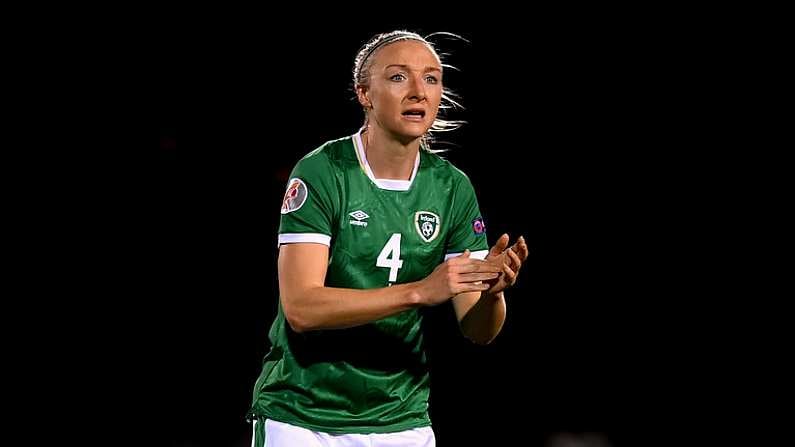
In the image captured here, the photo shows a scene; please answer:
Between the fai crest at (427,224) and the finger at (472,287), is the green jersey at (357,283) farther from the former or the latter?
the finger at (472,287)

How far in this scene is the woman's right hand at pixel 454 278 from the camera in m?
2.38

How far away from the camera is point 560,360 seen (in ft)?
16.7

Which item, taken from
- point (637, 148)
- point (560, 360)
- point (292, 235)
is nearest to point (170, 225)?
point (560, 360)

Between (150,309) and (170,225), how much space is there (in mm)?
397

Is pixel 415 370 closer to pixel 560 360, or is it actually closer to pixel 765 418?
pixel 560 360

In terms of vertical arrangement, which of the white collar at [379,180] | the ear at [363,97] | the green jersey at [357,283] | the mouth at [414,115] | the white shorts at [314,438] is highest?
the ear at [363,97]

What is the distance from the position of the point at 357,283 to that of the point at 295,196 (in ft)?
0.85

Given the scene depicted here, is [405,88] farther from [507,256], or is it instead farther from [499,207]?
[499,207]

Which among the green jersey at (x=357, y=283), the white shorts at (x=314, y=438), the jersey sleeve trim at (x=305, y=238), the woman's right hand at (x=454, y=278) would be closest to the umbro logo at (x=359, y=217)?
the green jersey at (x=357, y=283)

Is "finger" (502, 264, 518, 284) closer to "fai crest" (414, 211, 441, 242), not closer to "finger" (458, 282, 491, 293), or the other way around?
"finger" (458, 282, 491, 293)

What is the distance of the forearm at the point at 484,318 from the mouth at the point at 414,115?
45 centimetres

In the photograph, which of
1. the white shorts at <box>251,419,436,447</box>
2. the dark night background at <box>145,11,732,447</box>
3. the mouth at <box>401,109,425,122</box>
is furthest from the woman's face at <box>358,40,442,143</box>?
the dark night background at <box>145,11,732,447</box>

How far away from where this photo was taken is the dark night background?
5008 mm

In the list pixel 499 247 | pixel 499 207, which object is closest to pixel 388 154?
pixel 499 247
